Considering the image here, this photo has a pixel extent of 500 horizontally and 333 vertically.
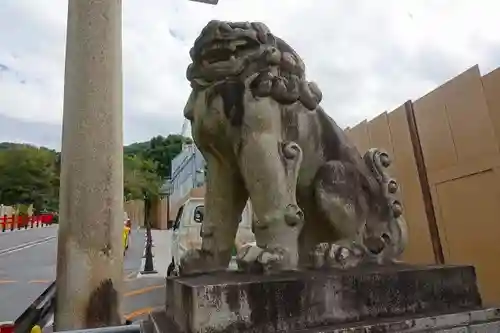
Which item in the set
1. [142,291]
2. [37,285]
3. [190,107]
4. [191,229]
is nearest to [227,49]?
[190,107]

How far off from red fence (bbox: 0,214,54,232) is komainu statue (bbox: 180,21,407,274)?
1000 inches

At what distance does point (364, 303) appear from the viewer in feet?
4.68

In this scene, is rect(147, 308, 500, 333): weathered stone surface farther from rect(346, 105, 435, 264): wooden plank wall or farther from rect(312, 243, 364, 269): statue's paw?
rect(346, 105, 435, 264): wooden plank wall

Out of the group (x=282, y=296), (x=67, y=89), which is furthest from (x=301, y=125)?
(x=67, y=89)

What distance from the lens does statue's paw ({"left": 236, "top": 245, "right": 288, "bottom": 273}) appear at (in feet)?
4.83

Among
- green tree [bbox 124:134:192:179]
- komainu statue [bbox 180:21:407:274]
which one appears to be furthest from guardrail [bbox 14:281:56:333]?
green tree [bbox 124:134:192:179]

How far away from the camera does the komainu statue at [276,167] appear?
1.61m

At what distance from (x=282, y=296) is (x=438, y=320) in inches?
22.3

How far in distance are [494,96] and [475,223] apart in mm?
1130

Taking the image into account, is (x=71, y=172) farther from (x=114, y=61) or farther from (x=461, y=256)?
(x=461, y=256)

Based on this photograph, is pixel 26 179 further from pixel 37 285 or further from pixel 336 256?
pixel 336 256

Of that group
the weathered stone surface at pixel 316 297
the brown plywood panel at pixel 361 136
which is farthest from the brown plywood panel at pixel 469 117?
the weathered stone surface at pixel 316 297

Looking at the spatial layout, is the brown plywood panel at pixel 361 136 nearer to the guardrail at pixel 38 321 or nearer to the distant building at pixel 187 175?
the guardrail at pixel 38 321

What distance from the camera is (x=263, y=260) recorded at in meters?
1.48
